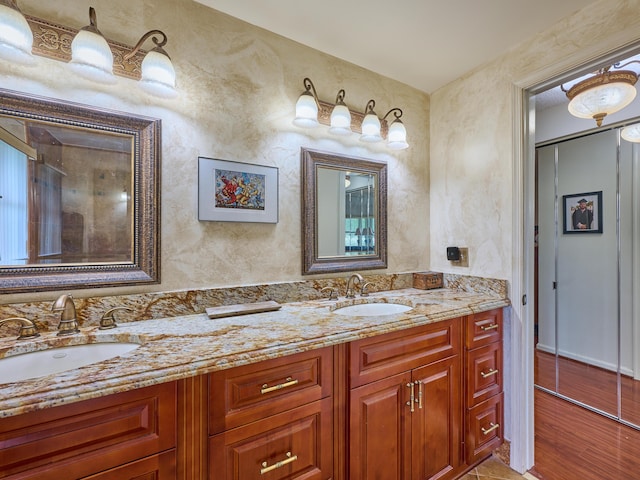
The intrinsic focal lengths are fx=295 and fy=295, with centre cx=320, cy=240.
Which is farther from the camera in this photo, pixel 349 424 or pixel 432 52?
pixel 432 52

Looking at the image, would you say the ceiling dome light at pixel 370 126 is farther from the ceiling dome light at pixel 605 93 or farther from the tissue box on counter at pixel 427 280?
the ceiling dome light at pixel 605 93

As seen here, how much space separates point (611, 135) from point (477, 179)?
4.49ft

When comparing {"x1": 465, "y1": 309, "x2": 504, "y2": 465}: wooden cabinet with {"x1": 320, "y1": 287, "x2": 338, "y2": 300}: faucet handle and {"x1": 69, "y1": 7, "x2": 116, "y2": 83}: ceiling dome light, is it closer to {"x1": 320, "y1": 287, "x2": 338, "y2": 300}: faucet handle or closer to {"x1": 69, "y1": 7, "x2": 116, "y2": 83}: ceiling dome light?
{"x1": 320, "y1": 287, "x2": 338, "y2": 300}: faucet handle

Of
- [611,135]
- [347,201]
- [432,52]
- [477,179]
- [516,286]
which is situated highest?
[432,52]

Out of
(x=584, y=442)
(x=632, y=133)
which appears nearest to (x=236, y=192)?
(x=584, y=442)

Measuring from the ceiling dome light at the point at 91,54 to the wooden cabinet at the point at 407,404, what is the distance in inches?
57.8

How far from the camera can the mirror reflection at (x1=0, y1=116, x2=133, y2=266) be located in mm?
1089

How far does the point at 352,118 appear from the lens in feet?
6.24

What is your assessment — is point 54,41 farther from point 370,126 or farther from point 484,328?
point 484,328

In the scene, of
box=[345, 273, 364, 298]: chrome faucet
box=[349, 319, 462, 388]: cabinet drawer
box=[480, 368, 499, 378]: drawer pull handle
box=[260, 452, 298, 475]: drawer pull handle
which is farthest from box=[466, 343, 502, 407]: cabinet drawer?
box=[260, 452, 298, 475]: drawer pull handle

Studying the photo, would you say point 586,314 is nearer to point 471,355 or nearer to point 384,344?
point 471,355

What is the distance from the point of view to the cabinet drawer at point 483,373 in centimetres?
157

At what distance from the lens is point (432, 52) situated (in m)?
1.78

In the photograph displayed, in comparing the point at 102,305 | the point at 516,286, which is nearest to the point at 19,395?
the point at 102,305
